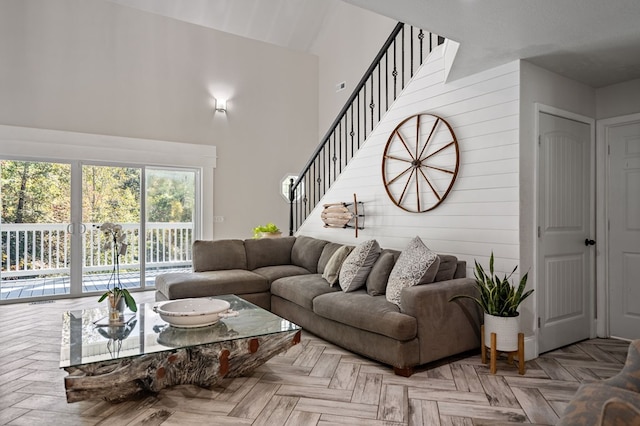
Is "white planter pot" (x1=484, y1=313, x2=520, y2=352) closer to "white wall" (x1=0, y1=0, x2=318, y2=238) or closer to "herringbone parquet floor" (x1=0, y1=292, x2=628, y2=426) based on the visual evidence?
"herringbone parquet floor" (x1=0, y1=292, x2=628, y2=426)

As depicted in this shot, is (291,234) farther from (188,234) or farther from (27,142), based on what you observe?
(27,142)

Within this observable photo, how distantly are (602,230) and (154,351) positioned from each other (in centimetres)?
398

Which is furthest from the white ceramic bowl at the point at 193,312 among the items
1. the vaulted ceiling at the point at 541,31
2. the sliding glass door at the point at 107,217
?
the sliding glass door at the point at 107,217

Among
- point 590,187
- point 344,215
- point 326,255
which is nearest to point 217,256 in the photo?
point 326,255

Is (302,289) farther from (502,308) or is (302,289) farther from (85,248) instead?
(85,248)

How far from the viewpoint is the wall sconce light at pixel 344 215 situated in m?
4.67

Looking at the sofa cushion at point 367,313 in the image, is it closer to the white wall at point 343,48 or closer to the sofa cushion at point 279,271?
the sofa cushion at point 279,271

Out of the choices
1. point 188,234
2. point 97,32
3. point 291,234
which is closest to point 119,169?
point 188,234

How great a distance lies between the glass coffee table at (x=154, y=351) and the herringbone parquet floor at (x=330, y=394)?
16 cm

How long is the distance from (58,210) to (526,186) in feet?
18.6

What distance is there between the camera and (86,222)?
5605mm

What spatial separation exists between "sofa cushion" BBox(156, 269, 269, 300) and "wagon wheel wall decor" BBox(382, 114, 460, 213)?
1.76 meters

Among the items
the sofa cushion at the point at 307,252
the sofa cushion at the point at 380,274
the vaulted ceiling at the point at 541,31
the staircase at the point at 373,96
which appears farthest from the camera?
the sofa cushion at the point at 307,252

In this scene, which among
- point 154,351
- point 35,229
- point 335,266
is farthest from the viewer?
point 35,229
